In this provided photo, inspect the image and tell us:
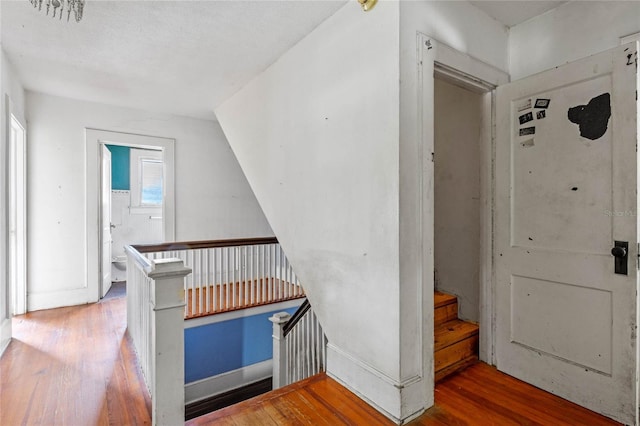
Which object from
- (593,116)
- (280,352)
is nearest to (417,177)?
(593,116)

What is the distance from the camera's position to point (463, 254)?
2.68 meters

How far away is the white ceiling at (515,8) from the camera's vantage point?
205cm

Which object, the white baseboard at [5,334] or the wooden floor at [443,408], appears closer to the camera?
the wooden floor at [443,408]

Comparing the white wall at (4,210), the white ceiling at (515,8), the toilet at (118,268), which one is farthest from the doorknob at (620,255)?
the toilet at (118,268)

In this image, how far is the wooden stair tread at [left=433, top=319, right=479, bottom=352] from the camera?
7.42 ft

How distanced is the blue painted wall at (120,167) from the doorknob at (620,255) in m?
6.35

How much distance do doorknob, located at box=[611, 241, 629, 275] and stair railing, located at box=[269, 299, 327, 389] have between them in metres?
1.93

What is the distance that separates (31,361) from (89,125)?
276 centimetres

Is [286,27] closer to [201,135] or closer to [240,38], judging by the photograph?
[240,38]

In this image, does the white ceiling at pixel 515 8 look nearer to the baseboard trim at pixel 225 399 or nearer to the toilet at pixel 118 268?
the baseboard trim at pixel 225 399

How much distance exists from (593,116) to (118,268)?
6.35 metres

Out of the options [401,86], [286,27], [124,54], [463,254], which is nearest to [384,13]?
[401,86]

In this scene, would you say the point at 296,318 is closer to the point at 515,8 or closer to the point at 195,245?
the point at 195,245

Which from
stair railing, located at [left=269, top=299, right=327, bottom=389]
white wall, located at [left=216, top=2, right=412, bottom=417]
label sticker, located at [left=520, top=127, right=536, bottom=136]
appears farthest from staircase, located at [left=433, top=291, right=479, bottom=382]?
label sticker, located at [left=520, top=127, right=536, bottom=136]
